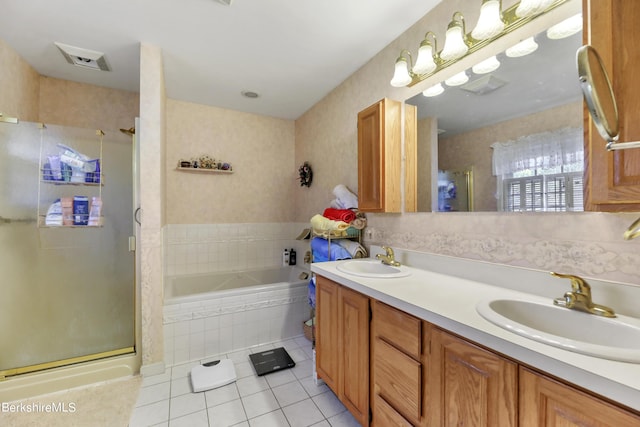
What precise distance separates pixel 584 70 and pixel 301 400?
2.05 m

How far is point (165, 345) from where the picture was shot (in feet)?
6.88

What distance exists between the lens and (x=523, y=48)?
1.18 m

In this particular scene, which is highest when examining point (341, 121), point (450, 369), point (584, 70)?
point (341, 121)

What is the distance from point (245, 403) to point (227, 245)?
6.04 feet

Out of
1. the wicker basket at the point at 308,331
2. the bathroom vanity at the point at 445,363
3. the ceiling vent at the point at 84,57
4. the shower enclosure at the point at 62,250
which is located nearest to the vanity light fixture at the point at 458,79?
the bathroom vanity at the point at 445,363

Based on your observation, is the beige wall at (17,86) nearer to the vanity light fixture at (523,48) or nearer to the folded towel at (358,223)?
the folded towel at (358,223)

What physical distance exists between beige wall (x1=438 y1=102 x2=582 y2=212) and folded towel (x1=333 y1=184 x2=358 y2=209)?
2.61ft

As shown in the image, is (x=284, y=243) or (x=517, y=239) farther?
Result: (x=284, y=243)

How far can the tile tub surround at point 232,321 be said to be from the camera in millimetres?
2131

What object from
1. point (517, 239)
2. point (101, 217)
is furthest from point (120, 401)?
point (517, 239)

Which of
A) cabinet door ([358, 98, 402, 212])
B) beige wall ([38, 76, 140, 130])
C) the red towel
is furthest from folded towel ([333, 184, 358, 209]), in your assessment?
beige wall ([38, 76, 140, 130])

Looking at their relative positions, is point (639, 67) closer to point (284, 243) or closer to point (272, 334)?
point (272, 334)

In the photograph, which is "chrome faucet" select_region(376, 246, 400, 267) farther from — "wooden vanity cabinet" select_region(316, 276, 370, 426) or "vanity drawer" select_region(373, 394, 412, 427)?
"vanity drawer" select_region(373, 394, 412, 427)

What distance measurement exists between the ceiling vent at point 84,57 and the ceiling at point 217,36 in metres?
0.05
